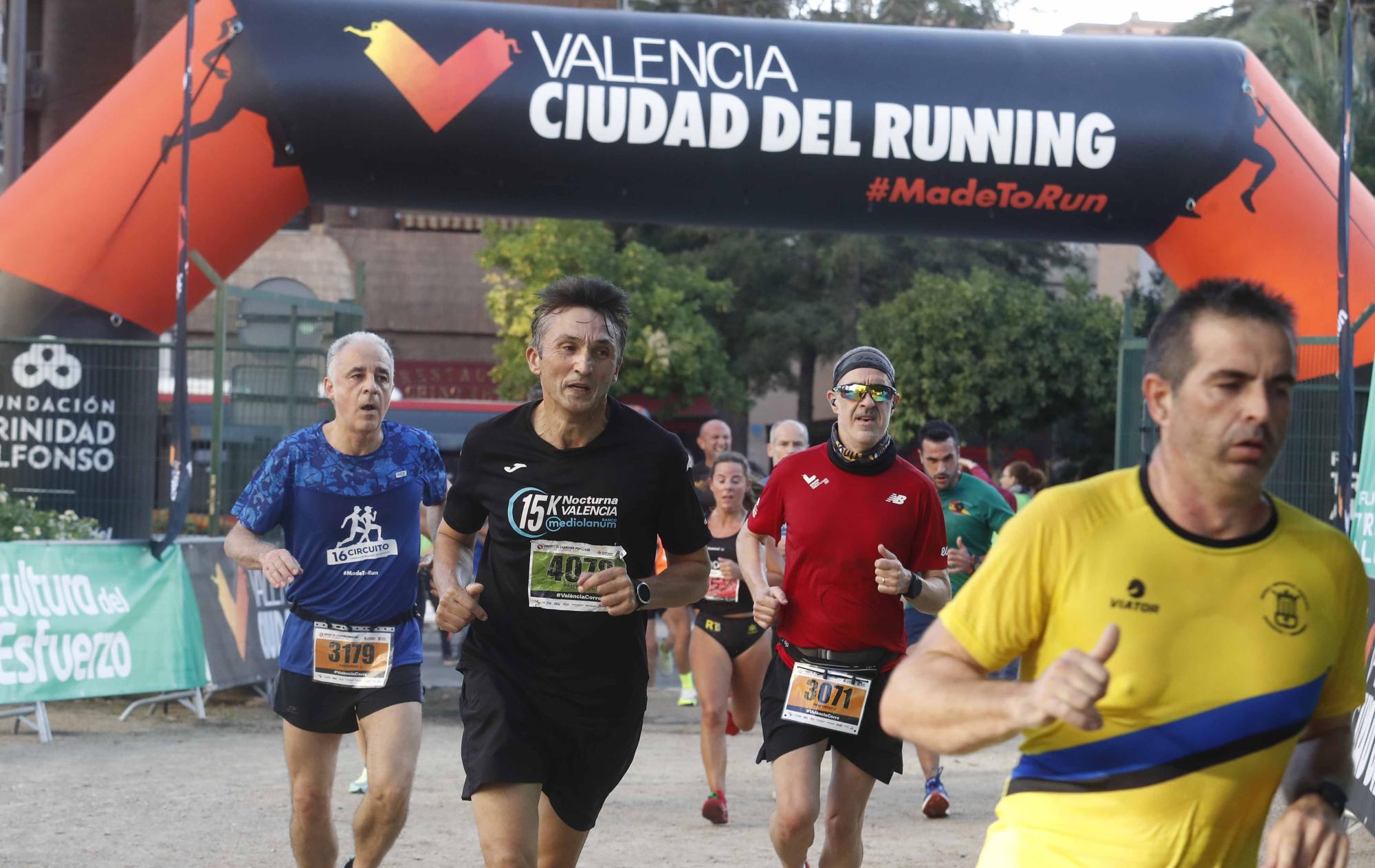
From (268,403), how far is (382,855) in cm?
776

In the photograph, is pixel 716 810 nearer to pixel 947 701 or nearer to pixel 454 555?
pixel 454 555

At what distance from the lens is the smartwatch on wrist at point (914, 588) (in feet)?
19.5

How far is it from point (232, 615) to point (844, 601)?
705 centimetres

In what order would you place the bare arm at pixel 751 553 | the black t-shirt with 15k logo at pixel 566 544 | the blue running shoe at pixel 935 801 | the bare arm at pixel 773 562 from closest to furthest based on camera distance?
the black t-shirt with 15k logo at pixel 566 544, the bare arm at pixel 751 553, the bare arm at pixel 773 562, the blue running shoe at pixel 935 801

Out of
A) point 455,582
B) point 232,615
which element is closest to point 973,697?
point 455,582

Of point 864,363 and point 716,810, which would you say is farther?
point 716,810

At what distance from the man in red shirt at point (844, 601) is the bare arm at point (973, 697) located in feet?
10.4

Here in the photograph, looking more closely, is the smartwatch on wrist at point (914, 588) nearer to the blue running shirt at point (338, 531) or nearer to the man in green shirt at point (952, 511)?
the blue running shirt at point (338, 531)

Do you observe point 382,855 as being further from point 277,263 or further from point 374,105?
point 277,263

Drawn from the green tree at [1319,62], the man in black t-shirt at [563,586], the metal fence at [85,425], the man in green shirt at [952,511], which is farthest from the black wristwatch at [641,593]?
the green tree at [1319,62]

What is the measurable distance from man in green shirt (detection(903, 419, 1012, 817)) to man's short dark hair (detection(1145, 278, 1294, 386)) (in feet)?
19.8

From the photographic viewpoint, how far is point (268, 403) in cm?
1298

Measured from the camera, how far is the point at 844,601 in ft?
20.2

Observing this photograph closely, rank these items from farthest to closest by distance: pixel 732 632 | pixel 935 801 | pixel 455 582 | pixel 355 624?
pixel 732 632
pixel 935 801
pixel 355 624
pixel 455 582
